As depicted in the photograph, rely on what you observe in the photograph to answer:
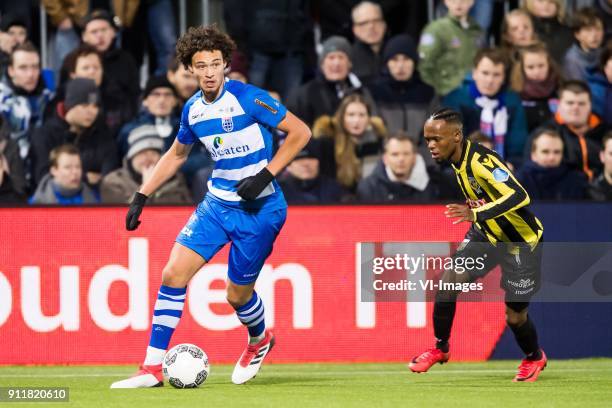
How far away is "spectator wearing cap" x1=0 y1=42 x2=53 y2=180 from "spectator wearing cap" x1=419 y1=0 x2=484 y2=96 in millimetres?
3734

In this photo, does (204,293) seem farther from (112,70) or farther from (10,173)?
(112,70)

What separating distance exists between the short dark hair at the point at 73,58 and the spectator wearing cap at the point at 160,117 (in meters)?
0.68

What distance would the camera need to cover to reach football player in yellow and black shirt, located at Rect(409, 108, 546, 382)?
29.6ft

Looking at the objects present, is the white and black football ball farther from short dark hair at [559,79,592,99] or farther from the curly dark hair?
short dark hair at [559,79,592,99]

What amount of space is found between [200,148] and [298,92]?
113cm

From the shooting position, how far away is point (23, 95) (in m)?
13.0

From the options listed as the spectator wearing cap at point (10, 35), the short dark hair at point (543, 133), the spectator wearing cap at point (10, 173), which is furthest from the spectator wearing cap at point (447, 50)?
the spectator wearing cap at point (10, 173)

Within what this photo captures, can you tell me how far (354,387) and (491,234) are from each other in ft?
4.66

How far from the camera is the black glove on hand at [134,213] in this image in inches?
356

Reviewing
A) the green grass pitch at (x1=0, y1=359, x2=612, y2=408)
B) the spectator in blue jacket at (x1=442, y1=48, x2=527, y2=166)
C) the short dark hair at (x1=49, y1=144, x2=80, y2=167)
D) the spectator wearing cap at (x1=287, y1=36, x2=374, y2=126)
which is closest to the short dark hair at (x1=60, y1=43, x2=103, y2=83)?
the short dark hair at (x1=49, y1=144, x2=80, y2=167)

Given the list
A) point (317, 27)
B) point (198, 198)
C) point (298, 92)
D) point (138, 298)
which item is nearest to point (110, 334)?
point (138, 298)

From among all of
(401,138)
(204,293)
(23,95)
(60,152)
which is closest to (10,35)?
(23,95)

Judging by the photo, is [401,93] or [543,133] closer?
[543,133]

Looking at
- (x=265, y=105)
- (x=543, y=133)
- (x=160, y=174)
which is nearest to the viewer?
(x=265, y=105)
